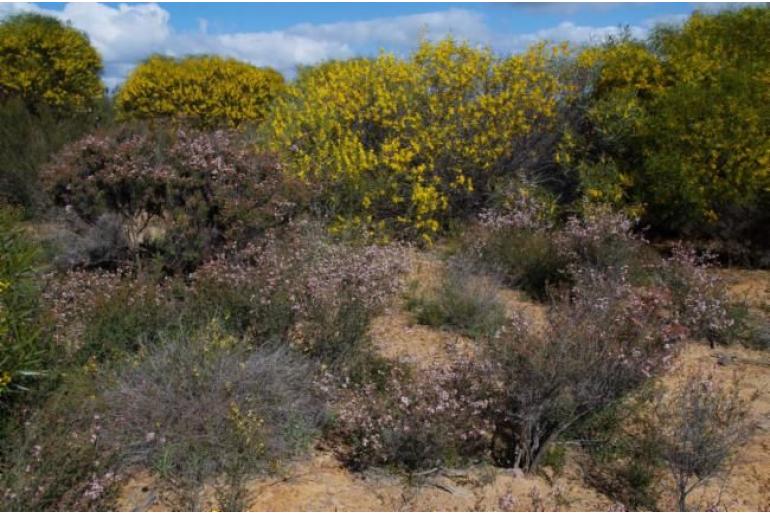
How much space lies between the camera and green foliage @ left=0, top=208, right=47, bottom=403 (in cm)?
369

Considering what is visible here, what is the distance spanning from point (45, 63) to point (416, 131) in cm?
711

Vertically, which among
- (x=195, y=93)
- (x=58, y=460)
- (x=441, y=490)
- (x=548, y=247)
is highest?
(x=195, y=93)

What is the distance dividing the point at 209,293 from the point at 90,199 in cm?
193

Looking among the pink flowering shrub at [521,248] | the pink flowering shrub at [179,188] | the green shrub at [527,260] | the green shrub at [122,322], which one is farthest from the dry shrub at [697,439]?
the pink flowering shrub at [179,188]

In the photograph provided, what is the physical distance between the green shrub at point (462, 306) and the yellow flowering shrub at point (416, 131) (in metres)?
1.86

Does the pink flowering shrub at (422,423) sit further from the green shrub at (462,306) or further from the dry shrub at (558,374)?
the green shrub at (462,306)

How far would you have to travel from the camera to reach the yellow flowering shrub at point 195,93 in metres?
12.8

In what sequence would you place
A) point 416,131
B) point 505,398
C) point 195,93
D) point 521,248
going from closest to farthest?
point 505,398
point 521,248
point 416,131
point 195,93

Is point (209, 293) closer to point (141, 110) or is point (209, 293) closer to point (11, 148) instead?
point (11, 148)

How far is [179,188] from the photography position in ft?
21.6

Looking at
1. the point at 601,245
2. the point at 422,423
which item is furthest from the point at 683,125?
the point at 422,423

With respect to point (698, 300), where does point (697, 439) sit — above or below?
below

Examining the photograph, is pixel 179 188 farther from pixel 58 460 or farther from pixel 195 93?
pixel 195 93

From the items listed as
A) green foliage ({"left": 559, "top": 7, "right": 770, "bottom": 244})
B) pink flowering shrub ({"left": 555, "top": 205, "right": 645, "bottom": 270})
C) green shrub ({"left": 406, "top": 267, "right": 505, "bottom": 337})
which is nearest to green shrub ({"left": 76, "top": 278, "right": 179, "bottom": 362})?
green shrub ({"left": 406, "top": 267, "right": 505, "bottom": 337})
